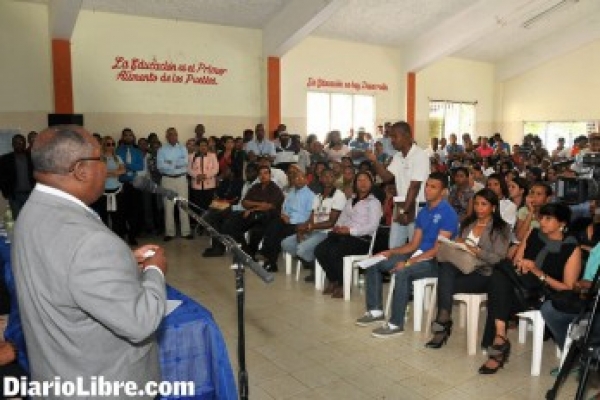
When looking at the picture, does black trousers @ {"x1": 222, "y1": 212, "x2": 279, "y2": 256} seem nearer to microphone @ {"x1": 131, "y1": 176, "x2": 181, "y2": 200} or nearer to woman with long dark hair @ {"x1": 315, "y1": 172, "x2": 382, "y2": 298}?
woman with long dark hair @ {"x1": 315, "y1": 172, "x2": 382, "y2": 298}

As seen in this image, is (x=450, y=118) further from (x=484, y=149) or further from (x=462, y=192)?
(x=462, y=192)

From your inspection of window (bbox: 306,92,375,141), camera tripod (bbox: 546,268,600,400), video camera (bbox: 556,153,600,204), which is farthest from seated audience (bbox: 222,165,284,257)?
window (bbox: 306,92,375,141)

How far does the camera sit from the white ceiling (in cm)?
799

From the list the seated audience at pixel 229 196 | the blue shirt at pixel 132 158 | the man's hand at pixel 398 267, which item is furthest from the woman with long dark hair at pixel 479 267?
the blue shirt at pixel 132 158

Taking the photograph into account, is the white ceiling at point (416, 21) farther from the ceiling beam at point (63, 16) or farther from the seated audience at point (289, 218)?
the seated audience at point (289, 218)

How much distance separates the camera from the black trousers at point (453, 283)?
323 cm

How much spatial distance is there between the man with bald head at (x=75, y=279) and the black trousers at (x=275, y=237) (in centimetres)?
386

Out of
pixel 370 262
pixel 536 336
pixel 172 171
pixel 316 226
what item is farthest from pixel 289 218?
pixel 536 336

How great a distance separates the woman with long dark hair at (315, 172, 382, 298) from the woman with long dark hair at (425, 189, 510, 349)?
1.00 metres

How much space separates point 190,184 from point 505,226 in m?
4.62

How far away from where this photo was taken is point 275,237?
17.0 ft

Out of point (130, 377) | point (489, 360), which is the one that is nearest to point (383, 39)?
point (489, 360)

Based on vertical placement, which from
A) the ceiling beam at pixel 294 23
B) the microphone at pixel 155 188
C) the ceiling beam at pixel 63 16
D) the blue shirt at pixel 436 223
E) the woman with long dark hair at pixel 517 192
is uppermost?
the ceiling beam at pixel 294 23

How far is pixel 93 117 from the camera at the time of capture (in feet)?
25.6
